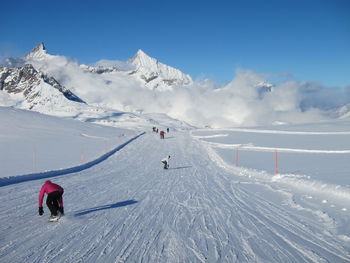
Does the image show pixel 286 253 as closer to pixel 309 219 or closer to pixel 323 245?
pixel 323 245

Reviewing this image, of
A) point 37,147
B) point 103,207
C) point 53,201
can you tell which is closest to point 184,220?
point 103,207

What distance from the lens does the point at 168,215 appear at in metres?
9.30

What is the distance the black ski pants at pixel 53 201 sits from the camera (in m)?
8.17

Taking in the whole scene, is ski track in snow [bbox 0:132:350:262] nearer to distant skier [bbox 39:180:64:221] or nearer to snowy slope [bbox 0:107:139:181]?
distant skier [bbox 39:180:64:221]

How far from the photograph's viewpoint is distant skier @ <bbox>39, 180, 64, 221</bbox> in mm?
8141

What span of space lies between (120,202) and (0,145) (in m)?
25.8

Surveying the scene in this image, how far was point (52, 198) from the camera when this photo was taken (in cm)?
821

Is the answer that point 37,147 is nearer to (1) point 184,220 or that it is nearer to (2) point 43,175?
(2) point 43,175

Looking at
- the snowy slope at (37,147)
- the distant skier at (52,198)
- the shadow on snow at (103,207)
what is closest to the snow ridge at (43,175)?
the snowy slope at (37,147)

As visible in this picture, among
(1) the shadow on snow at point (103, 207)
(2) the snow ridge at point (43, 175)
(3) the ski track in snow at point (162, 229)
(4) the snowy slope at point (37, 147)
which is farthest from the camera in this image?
(4) the snowy slope at point (37, 147)

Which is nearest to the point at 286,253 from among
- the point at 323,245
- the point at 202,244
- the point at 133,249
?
the point at 323,245

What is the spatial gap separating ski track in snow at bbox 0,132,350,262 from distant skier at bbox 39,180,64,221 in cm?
27

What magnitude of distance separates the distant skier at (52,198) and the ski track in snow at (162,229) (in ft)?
0.90

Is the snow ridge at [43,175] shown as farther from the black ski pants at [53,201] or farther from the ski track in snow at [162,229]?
the black ski pants at [53,201]
